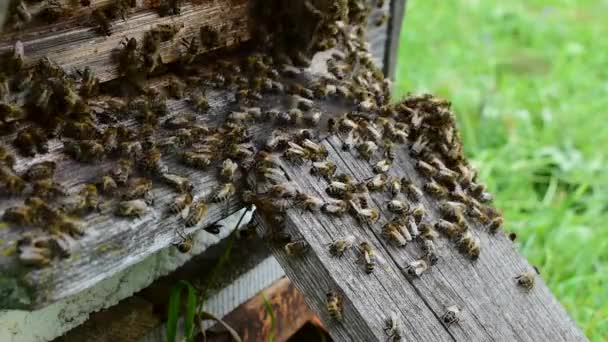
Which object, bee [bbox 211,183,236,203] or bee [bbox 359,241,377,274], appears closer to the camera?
bee [bbox 211,183,236,203]

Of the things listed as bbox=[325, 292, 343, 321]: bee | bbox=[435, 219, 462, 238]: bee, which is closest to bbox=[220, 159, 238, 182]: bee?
bbox=[325, 292, 343, 321]: bee

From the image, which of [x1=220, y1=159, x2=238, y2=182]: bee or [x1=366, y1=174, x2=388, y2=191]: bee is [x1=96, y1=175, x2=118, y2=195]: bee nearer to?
[x1=220, y1=159, x2=238, y2=182]: bee

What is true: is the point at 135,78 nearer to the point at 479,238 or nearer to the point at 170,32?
the point at 170,32

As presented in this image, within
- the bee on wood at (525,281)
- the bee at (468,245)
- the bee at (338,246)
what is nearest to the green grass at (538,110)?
the bee on wood at (525,281)

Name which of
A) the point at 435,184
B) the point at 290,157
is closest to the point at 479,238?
the point at 435,184

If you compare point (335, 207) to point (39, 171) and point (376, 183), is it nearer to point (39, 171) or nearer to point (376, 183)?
point (376, 183)

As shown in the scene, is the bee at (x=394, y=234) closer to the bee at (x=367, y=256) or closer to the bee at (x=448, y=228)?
the bee at (x=367, y=256)
